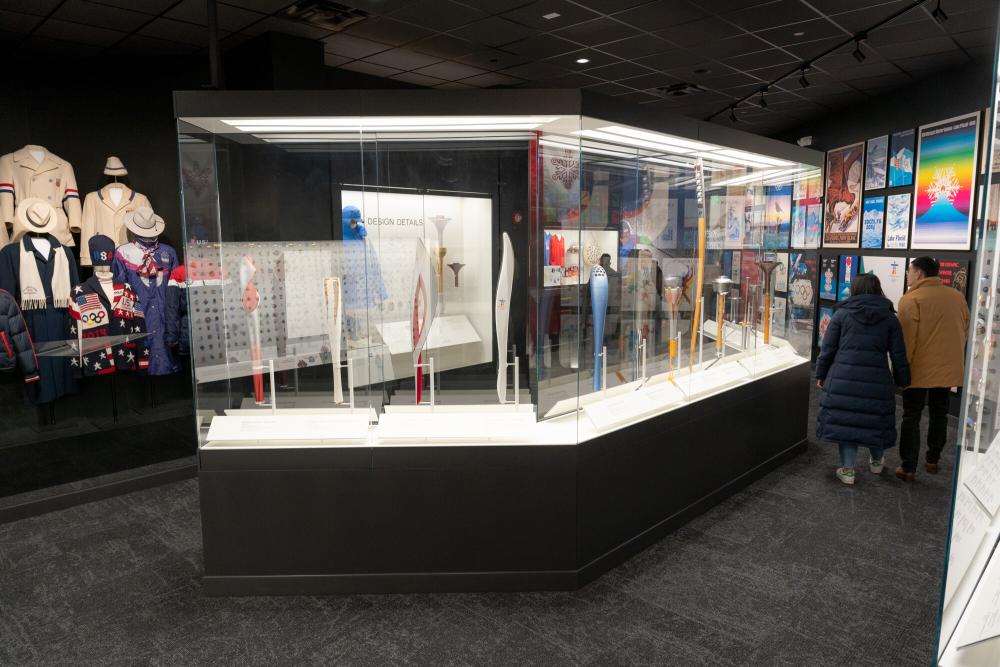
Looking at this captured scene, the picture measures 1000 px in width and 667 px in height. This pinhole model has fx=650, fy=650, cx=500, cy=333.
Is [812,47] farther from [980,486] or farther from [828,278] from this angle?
[980,486]

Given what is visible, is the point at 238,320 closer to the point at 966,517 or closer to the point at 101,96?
the point at 966,517

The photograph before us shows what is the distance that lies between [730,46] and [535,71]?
1784 mm

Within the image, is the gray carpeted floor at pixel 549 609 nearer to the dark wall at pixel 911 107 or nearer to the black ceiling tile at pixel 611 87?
the dark wall at pixel 911 107

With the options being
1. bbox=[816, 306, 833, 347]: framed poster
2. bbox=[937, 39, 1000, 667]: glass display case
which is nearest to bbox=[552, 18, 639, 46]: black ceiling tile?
bbox=[937, 39, 1000, 667]: glass display case

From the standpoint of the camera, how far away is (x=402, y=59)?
5.79 m

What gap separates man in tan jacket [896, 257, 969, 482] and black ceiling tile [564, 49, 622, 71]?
311 cm

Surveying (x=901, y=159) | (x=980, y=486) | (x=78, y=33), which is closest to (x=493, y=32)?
(x=78, y=33)

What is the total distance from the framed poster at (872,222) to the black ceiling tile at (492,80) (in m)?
3.93

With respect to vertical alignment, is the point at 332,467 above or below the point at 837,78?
below

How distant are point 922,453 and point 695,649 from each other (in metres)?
3.28

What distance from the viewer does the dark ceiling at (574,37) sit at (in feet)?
14.2

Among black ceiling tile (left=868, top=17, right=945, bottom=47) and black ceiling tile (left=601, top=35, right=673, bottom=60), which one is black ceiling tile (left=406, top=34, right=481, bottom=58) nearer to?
black ceiling tile (left=601, top=35, right=673, bottom=60)

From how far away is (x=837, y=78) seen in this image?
643cm

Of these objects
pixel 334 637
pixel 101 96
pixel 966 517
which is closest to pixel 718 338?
pixel 334 637
